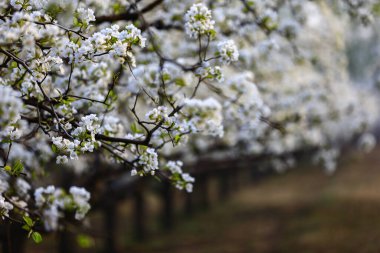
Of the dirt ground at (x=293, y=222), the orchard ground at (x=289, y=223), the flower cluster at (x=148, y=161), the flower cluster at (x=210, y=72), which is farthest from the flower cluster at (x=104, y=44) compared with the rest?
the orchard ground at (x=289, y=223)

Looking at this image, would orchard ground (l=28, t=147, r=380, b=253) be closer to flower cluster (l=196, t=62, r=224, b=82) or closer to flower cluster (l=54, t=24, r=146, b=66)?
flower cluster (l=196, t=62, r=224, b=82)

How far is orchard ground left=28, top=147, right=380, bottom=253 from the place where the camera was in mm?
17359

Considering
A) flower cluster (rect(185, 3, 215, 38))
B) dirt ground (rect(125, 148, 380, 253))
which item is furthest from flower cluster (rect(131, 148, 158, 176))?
dirt ground (rect(125, 148, 380, 253))

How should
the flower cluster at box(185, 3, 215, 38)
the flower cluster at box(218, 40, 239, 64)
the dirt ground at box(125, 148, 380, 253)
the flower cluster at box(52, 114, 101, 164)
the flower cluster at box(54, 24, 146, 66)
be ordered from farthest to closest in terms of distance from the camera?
the dirt ground at box(125, 148, 380, 253)
the flower cluster at box(218, 40, 239, 64)
the flower cluster at box(185, 3, 215, 38)
the flower cluster at box(52, 114, 101, 164)
the flower cluster at box(54, 24, 146, 66)

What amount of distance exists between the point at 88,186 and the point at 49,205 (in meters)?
2.83

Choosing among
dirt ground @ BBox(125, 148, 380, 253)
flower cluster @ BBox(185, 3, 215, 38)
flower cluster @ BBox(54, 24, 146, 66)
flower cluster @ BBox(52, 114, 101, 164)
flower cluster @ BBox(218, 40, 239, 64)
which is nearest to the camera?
flower cluster @ BBox(54, 24, 146, 66)

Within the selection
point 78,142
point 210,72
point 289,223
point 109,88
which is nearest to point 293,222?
point 289,223

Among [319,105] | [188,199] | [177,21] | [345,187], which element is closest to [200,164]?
[319,105]

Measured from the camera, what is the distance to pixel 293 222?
22.0 m

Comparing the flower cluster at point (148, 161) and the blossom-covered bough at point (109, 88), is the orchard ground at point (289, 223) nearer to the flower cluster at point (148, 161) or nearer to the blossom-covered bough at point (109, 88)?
the blossom-covered bough at point (109, 88)

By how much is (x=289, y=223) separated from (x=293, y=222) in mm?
167

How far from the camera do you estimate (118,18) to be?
22.0 ft

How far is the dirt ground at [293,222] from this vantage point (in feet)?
56.6

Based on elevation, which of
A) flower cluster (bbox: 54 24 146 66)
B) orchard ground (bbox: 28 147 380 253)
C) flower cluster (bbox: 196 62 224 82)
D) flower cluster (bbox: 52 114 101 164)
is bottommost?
flower cluster (bbox: 52 114 101 164)
